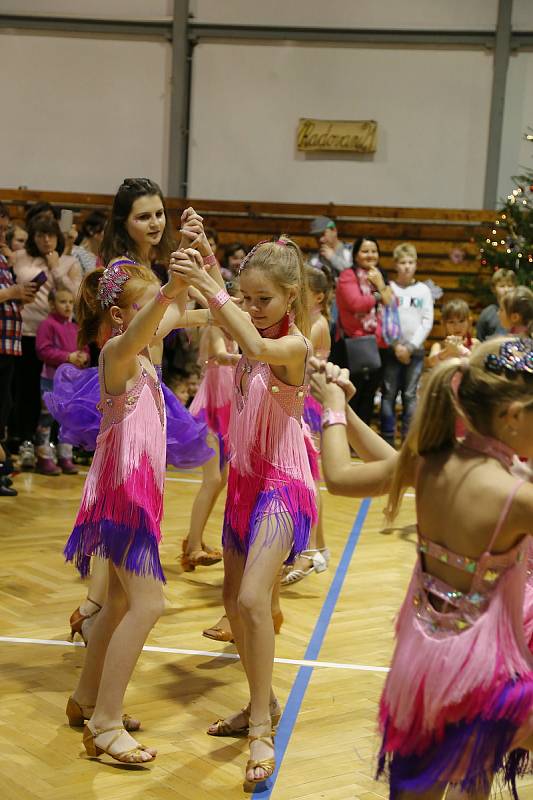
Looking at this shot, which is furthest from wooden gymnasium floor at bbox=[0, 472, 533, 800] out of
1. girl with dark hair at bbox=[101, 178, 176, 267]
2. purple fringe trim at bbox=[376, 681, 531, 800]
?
girl with dark hair at bbox=[101, 178, 176, 267]

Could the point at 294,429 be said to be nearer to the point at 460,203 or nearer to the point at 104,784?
the point at 104,784

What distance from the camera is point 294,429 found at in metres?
3.42

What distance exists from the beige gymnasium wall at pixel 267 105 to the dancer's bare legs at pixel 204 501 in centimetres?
804

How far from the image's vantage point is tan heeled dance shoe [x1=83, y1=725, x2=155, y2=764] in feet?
10.1

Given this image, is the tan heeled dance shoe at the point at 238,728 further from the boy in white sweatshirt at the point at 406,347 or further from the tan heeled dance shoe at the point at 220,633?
the boy in white sweatshirt at the point at 406,347

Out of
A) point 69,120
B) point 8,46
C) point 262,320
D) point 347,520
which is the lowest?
point 347,520

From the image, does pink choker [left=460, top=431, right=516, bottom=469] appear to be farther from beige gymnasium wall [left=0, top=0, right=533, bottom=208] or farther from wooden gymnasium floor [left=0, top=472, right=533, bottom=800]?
beige gymnasium wall [left=0, top=0, right=533, bottom=208]

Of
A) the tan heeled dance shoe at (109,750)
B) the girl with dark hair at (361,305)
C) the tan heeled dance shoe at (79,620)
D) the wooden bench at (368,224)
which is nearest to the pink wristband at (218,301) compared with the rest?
the tan heeled dance shoe at (109,750)

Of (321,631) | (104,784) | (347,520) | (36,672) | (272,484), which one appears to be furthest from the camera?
(347,520)

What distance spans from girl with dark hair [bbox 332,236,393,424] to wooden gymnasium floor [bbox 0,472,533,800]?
2.91 meters

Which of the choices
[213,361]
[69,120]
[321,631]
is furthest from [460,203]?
[321,631]

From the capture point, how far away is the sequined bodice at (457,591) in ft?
6.92

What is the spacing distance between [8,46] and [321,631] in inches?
424

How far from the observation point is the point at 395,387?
9633mm
